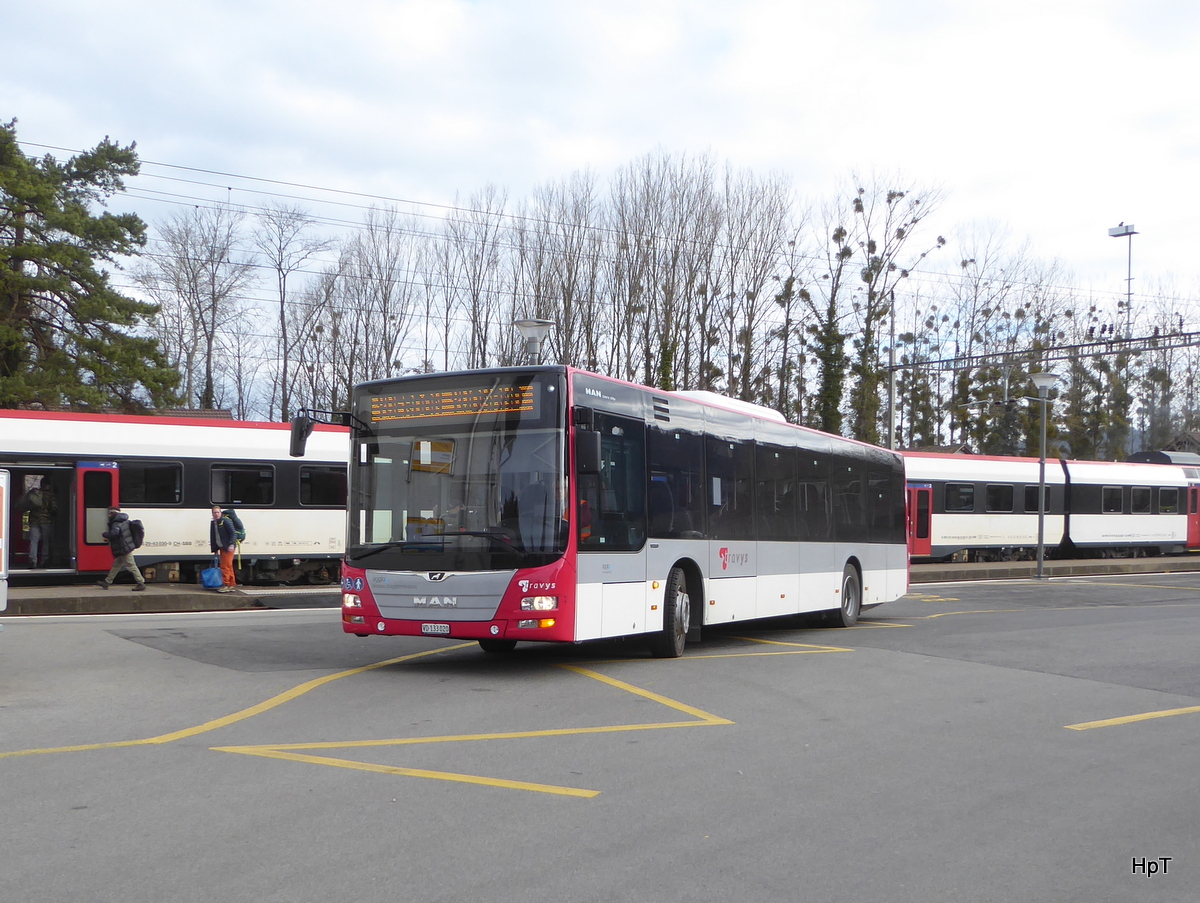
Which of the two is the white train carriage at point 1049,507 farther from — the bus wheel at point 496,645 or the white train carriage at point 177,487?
the bus wheel at point 496,645

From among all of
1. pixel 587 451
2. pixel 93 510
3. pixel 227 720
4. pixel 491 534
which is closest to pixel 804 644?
pixel 587 451

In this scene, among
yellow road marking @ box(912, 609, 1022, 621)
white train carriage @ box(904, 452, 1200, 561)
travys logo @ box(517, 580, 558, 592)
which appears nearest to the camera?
travys logo @ box(517, 580, 558, 592)

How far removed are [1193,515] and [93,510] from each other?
1529 inches

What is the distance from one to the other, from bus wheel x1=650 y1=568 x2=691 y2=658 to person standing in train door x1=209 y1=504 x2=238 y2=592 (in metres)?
10.8

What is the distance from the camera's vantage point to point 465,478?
10734 mm

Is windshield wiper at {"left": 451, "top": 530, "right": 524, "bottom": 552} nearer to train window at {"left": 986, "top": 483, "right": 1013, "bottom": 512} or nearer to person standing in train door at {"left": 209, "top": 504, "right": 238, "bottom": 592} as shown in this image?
person standing in train door at {"left": 209, "top": 504, "right": 238, "bottom": 592}

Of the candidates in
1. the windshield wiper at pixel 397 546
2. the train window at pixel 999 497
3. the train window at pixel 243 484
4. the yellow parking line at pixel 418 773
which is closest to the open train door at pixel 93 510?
the train window at pixel 243 484

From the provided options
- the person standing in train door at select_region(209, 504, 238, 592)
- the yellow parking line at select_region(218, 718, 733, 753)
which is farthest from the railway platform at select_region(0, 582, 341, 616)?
the yellow parking line at select_region(218, 718, 733, 753)

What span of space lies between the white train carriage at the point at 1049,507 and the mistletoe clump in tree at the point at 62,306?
74.9 ft

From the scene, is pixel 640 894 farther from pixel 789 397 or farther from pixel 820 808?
pixel 789 397

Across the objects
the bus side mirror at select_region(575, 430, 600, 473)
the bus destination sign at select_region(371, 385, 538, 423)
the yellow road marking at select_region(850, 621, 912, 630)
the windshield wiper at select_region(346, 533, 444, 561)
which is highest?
the bus destination sign at select_region(371, 385, 538, 423)

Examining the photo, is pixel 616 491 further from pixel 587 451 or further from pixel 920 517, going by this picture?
pixel 920 517

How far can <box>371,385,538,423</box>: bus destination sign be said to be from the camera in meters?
10.8

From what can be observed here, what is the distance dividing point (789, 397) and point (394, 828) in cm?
4460
